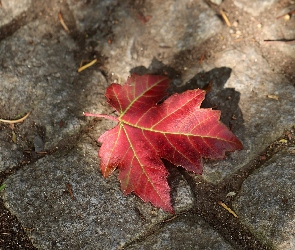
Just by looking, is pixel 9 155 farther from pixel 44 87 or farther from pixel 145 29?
pixel 145 29

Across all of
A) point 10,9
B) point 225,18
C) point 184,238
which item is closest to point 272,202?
point 184,238

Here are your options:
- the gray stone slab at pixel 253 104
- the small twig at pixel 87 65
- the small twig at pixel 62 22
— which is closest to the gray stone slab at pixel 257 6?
the gray stone slab at pixel 253 104

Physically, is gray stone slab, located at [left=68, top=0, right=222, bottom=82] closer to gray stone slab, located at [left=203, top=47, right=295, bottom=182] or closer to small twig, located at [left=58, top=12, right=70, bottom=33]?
small twig, located at [left=58, top=12, right=70, bottom=33]

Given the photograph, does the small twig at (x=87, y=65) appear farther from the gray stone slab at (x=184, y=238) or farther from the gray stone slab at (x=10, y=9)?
the gray stone slab at (x=184, y=238)

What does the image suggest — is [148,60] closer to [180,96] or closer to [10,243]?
[180,96]

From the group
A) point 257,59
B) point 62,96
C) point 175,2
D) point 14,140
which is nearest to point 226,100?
point 257,59

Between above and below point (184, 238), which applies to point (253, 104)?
above

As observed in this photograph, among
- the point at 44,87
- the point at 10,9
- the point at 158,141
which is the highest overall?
the point at 10,9
